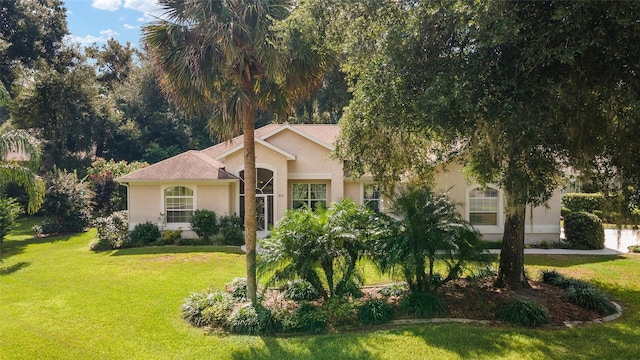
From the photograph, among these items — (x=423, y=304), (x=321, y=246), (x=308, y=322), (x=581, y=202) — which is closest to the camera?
(x=308, y=322)

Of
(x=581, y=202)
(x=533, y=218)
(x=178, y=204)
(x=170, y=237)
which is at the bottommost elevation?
(x=170, y=237)

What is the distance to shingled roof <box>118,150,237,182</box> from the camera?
19672 millimetres

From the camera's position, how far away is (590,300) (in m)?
10.1

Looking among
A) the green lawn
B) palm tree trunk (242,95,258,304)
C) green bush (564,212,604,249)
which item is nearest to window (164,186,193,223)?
the green lawn

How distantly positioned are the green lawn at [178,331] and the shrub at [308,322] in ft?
1.30

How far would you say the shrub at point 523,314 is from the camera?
8891 mm

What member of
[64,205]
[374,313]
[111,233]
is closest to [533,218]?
Result: [374,313]

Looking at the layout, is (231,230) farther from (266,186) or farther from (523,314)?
(523,314)

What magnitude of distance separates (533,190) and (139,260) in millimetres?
14219

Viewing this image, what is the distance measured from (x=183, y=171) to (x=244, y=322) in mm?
13022

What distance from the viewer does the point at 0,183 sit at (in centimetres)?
1569

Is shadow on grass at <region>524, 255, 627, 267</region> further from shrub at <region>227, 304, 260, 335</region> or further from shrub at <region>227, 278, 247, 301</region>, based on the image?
shrub at <region>227, 304, 260, 335</region>

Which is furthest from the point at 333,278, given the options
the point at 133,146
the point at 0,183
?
the point at 133,146

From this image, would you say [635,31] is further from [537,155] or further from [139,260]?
[139,260]
